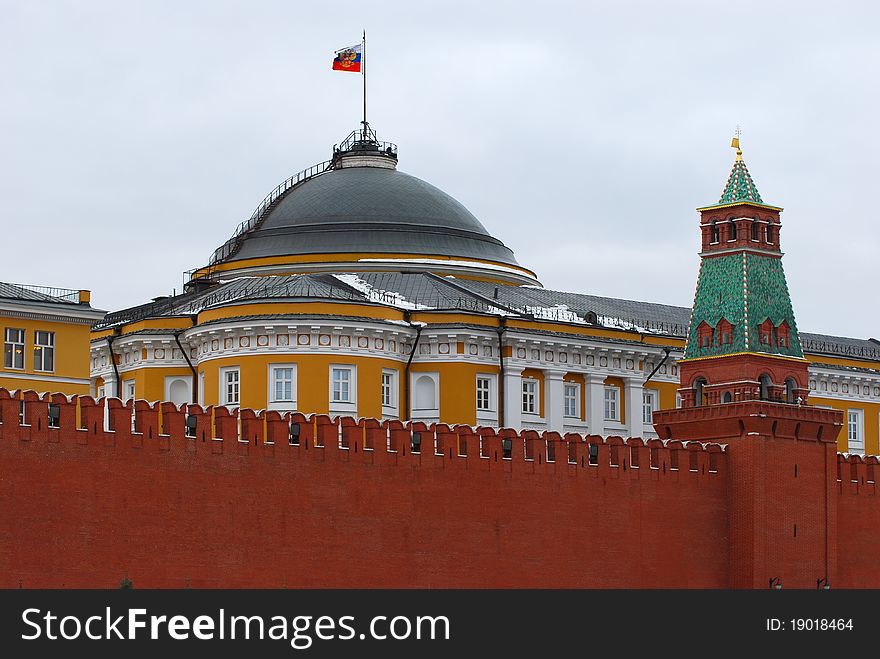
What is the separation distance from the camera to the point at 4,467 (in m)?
52.8

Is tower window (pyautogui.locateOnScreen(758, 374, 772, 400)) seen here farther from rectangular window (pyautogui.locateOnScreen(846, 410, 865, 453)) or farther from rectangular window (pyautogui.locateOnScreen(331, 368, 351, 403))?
rectangular window (pyautogui.locateOnScreen(846, 410, 865, 453))

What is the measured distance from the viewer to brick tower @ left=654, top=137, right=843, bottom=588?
6669 cm

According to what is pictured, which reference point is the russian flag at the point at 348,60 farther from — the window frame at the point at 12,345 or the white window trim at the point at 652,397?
the window frame at the point at 12,345

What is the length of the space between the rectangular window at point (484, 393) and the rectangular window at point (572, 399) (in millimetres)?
3060

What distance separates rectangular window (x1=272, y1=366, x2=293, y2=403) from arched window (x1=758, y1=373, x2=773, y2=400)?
1377 cm

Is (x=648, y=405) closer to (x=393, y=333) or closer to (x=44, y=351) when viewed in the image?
(x=393, y=333)

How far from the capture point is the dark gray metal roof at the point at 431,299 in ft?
244

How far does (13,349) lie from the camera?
6156cm

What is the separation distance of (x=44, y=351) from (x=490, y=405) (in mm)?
17109

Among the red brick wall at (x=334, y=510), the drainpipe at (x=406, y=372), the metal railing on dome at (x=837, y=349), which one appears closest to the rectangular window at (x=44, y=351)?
the red brick wall at (x=334, y=510)

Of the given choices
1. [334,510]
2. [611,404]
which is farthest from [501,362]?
[334,510]
